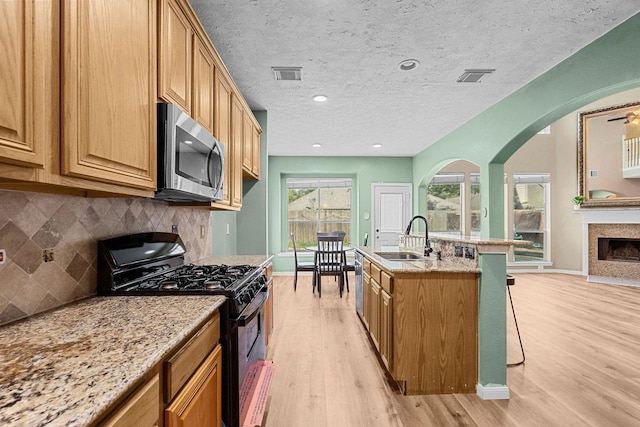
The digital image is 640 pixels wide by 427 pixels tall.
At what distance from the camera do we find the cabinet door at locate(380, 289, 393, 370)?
7.60ft

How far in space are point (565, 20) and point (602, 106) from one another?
5489 mm

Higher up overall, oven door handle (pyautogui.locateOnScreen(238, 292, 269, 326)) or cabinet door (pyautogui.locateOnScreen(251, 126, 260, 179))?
cabinet door (pyautogui.locateOnScreen(251, 126, 260, 179))

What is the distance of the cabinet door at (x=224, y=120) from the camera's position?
7.29 ft

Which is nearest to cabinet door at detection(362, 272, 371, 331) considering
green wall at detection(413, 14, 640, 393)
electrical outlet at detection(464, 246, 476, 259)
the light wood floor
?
the light wood floor

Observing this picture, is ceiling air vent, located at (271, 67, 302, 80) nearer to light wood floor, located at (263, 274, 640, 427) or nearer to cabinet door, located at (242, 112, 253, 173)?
cabinet door, located at (242, 112, 253, 173)

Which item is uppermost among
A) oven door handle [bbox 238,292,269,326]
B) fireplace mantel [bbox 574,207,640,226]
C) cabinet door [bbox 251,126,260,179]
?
cabinet door [bbox 251,126,260,179]

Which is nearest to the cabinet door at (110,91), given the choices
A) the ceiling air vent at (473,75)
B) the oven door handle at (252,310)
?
the oven door handle at (252,310)

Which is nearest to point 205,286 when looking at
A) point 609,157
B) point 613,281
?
point 613,281

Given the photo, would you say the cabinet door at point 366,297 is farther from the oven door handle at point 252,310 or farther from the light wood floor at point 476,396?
the oven door handle at point 252,310

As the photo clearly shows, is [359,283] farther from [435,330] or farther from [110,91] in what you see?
[110,91]

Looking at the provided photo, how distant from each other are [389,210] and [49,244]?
625cm

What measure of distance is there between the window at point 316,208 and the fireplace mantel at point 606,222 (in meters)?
4.81

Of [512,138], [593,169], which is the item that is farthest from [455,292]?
[593,169]

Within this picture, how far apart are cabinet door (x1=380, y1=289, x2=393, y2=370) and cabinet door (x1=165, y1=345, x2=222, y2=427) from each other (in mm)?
1311
